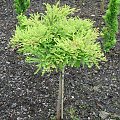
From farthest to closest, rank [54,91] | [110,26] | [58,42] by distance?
[110,26]
[54,91]
[58,42]

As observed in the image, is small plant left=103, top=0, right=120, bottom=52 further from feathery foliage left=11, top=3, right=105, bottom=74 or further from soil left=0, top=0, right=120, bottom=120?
feathery foliage left=11, top=3, right=105, bottom=74

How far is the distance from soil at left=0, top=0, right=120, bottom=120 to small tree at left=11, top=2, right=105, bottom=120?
167 centimetres

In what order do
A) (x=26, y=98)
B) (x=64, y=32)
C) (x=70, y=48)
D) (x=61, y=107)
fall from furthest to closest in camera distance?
1. (x=26, y=98)
2. (x=61, y=107)
3. (x=64, y=32)
4. (x=70, y=48)

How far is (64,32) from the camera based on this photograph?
19.2ft

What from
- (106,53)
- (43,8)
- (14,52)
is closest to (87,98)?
(106,53)

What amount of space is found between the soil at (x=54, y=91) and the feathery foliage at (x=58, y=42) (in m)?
1.68

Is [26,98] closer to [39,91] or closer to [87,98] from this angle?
[39,91]

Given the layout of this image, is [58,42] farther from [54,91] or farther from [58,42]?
[54,91]

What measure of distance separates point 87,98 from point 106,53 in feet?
6.69

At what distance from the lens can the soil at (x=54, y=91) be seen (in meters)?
7.04

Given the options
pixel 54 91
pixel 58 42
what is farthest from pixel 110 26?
pixel 58 42

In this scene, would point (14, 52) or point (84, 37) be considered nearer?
point (84, 37)

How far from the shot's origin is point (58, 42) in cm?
562

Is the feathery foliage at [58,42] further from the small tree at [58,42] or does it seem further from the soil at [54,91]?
the soil at [54,91]
